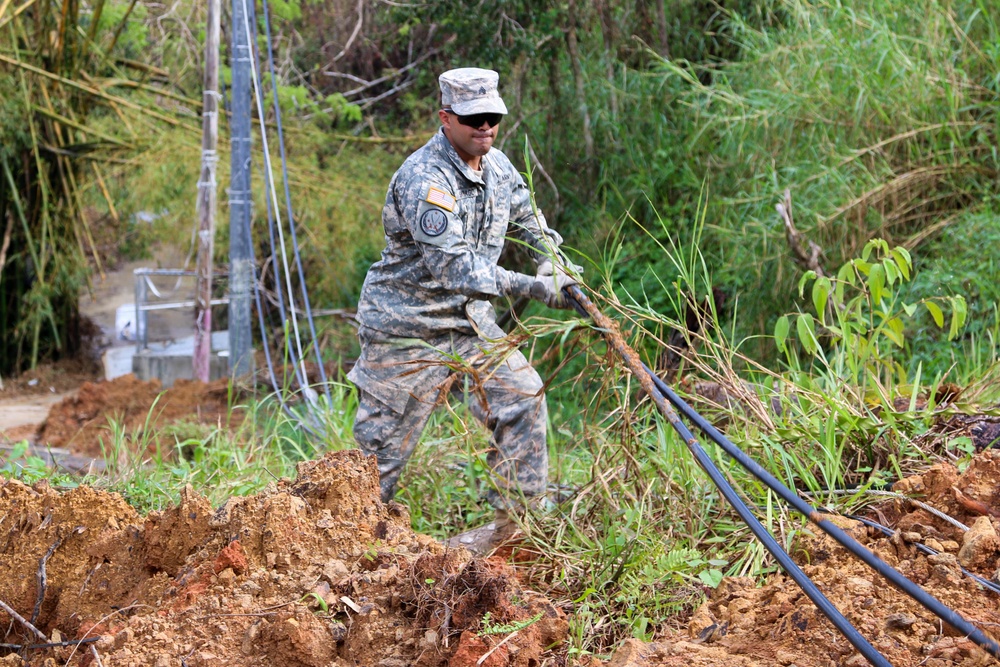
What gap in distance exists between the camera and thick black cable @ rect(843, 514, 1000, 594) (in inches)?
89.5

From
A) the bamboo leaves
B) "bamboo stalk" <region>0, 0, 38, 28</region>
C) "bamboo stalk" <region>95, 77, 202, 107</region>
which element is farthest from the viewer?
"bamboo stalk" <region>95, 77, 202, 107</region>

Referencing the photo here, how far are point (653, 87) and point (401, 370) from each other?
481 cm

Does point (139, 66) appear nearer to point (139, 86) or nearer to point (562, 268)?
point (139, 86)

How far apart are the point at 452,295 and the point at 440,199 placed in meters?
0.43

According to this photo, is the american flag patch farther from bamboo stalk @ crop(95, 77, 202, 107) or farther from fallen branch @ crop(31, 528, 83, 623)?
bamboo stalk @ crop(95, 77, 202, 107)

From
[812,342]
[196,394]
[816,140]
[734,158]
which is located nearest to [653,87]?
[734,158]

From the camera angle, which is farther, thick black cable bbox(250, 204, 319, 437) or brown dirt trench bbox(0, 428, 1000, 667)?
thick black cable bbox(250, 204, 319, 437)

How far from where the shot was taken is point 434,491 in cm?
406

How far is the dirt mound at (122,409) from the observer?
21.9ft

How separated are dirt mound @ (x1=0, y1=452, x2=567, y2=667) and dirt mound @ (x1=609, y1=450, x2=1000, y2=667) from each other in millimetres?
400

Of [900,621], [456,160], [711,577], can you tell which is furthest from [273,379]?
[900,621]

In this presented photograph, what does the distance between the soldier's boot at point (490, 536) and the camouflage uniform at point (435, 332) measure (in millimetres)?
66

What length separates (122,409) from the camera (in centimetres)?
734

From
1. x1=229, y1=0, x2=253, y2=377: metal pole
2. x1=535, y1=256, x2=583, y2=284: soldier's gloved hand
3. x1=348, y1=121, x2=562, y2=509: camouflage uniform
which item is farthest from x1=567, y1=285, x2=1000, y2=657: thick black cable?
x1=229, y1=0, x2=253, y2=377: metal pole
